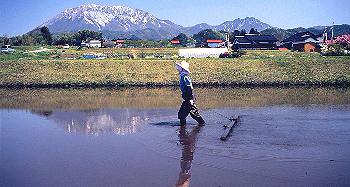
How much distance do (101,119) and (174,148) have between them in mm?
5730

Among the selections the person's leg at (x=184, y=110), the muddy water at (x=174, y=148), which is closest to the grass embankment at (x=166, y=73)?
the muddy water at (x=174, y=148)

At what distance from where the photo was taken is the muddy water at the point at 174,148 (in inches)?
302

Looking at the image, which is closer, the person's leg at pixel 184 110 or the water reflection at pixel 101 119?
the person's leg at pixel 184 110

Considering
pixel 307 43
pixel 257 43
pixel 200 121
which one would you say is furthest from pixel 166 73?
pixel 257 43

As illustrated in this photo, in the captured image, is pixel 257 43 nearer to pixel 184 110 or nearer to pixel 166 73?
pixel 166 73

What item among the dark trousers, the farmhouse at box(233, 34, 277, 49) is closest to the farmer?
the dark trousers

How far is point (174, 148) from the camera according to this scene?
9.97 metres

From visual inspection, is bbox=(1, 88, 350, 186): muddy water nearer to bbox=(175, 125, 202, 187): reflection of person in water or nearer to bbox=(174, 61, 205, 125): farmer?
bbox=(175, 125, 202, 187): reflection of person in water

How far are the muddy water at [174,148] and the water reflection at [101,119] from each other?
4 centimetres

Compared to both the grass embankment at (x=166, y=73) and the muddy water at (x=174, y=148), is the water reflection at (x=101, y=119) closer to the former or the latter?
the muddy water at (x=174, y=148)

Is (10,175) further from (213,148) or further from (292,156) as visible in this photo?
(292,156)

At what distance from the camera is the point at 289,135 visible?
1095cm

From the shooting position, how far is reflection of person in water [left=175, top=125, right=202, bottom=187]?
748 centimetres

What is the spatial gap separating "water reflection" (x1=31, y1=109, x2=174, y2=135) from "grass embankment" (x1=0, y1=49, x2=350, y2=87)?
13.7 meters
